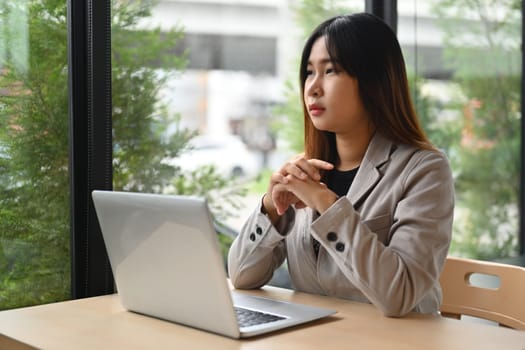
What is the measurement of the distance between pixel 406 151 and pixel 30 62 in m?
1.03

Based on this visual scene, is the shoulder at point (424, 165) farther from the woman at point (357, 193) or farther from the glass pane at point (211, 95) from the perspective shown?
the glass pane at point (211, 95)

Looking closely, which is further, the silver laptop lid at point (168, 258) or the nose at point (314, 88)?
the nose at point (314, 88)

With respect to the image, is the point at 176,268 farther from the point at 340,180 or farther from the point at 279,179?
the point at 340,180

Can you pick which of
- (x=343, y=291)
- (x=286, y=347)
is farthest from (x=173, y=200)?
(x=343, y=291)

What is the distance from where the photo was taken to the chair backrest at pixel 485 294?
6.19 ft

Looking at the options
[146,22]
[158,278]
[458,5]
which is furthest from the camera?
[458,5]

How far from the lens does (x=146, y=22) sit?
257 cm

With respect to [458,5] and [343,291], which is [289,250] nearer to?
[343,291]

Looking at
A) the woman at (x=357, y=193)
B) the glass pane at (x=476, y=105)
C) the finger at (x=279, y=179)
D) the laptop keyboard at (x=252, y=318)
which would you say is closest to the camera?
Result: the laptop keyboard at (x=252, y=318)

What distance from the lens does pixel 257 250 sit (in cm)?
205

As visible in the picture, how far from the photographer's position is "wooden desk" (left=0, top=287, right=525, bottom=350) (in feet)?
4.88

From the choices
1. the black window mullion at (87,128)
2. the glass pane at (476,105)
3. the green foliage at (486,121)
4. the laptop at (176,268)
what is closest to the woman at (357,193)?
the laptop at (176,268)

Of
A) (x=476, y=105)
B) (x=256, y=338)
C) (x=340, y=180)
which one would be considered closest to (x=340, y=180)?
(x=340, y=180)

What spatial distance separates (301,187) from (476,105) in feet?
7.59
